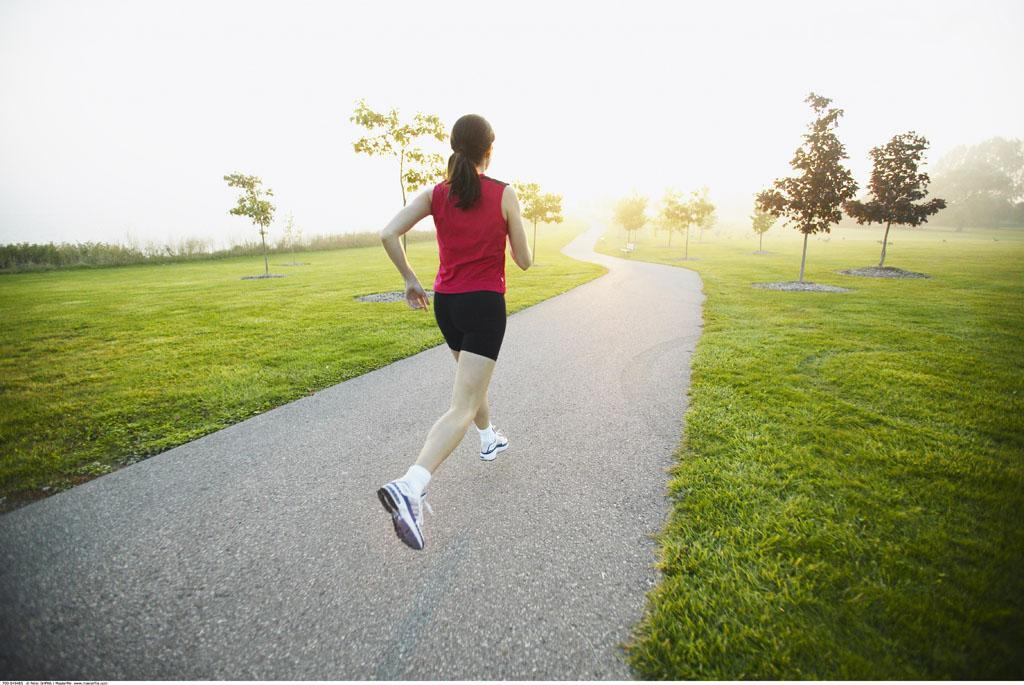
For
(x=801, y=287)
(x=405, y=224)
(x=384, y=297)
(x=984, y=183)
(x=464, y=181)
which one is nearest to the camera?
(x=464, y=181)

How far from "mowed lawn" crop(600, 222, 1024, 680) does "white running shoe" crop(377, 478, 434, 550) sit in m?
1.17

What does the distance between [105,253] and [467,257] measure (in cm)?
2933

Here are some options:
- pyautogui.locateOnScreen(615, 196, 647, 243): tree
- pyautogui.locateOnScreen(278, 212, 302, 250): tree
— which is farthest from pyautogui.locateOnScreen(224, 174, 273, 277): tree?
pyautogui.locateOnScreen(615, 196, 647, 243): tree

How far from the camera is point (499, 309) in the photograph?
8.43 ft

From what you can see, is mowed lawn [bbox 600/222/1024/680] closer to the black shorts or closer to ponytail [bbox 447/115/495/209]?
the black shorts

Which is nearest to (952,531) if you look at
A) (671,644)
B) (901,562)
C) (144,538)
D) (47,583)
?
(901,562)

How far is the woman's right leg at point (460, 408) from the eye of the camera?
2.39 m

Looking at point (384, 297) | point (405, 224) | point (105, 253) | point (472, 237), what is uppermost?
point (105, 253)

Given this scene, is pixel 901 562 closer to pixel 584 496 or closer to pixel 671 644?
pixel 671 644

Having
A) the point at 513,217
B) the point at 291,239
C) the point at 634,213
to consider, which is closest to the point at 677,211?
the point at 634,213

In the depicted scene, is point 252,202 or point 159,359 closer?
point 159,359

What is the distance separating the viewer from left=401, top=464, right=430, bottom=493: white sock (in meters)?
2.27

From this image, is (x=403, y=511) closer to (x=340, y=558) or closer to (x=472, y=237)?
(x=340, y=558)

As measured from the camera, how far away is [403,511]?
2188mm
